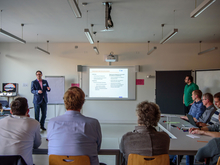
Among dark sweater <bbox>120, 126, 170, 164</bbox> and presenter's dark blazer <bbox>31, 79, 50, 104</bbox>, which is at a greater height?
presenter's dark blazer <bbox>31, 79, 50, 104</bbox>

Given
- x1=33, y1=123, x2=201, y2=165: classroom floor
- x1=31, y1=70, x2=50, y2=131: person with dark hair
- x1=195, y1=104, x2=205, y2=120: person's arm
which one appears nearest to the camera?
x1=33, y1=123, x2=201, y2=165: classroom floor

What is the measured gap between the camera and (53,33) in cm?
451

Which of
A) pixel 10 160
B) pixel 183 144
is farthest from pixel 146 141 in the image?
pixel 10 160

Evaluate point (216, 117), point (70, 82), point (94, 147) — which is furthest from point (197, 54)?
point (94, 147)

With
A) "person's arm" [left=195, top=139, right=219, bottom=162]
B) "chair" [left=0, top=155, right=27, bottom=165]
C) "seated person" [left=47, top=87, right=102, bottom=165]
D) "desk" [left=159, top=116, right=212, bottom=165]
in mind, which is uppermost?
"seated person" [left=47, top=87, right=102, bottom=165]

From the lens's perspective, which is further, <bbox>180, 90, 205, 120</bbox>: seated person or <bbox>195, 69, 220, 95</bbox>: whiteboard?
<bbox>195, 69, 220, 95</bbox>: whiteboard

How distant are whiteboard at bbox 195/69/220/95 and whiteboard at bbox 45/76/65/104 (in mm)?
4637

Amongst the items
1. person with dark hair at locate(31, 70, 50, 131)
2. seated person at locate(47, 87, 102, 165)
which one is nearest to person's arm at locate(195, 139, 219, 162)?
seated person at locate(47, 87, 102, 165)

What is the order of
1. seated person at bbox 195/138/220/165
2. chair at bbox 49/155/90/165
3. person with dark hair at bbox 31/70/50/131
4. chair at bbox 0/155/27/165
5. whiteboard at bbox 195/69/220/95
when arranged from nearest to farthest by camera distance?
chair at bbox 0/155/27/165
chair at bbox 49/155/90/165
seated person at bbox 195/138/220/165
person with dark hair at bbox 31/70/50/131
whiteboard at bbox 195/69/220/95

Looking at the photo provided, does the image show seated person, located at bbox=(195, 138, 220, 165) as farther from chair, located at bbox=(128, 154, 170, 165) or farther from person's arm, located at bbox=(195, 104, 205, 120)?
person's arm, located at bbox=(195, 104, 205, 120)

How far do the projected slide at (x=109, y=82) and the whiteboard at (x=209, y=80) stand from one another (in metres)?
2.45

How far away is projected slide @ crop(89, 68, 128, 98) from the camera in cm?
552

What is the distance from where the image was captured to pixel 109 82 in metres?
5.52

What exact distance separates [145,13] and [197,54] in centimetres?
335
